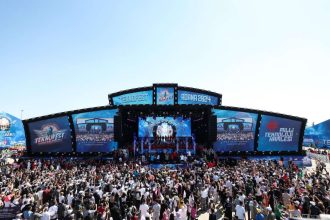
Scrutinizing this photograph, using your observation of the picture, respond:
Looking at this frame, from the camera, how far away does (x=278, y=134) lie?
124 feet

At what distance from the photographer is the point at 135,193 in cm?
1495

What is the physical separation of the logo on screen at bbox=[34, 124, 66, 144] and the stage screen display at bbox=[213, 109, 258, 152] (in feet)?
59.3

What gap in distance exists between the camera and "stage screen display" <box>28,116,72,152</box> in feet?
120

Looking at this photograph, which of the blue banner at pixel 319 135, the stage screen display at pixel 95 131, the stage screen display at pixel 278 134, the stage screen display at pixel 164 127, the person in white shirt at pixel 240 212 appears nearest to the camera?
the person in white shirt at pixel 240 212

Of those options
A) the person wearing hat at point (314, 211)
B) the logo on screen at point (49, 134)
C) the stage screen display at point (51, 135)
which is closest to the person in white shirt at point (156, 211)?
the person wearing hat at point (314, 211)

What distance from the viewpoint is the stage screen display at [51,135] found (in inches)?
1444

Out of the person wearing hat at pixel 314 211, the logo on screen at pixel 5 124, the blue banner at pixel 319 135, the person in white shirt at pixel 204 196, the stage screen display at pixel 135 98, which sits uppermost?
the stage screen display at pixel 135 98

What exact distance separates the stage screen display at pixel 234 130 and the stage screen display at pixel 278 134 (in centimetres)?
126

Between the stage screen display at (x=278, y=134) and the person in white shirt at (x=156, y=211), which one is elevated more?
the stage screen display at (x=278, y=134)

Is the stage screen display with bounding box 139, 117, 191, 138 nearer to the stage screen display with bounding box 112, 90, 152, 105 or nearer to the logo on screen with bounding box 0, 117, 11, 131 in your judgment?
the stage screen display with bounding box 112, 90, 152, 105

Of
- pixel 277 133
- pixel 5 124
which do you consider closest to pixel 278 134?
pixel 277 133

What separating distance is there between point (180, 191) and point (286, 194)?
16.9ft

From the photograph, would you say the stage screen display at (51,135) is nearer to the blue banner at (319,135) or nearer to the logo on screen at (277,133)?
the logo on screen at (277,133)

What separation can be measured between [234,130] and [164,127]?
836 centimetres
